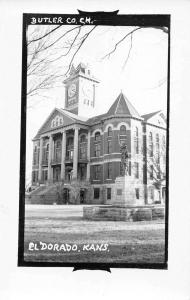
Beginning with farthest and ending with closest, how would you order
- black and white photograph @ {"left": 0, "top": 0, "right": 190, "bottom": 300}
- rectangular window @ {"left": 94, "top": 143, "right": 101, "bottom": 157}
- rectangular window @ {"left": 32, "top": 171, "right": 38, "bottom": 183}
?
→ rectangular window @ {"left": 94, "top": 143, "right": 101, "bottom": 157} < rectangular window @ {"left": 32, "top": 171, "right": 38, "bottom": 183} < black and white photograph @ {"left": 0, "top": 0, "right": 190, "bottom": 300}

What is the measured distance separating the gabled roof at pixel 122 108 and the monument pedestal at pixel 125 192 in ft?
2.89

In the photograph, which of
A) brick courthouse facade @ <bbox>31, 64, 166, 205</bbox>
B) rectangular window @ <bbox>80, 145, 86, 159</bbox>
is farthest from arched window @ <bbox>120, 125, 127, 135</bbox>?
rectangular window @ <bbox>80, 145, 86, 159</bbox>

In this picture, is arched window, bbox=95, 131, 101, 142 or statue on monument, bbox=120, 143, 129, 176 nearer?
statue on monument, bbox=120, 143, 129, 176

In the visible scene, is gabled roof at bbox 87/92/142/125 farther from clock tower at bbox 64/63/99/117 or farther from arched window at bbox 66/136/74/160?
arched window at bbox 66/136/74/160

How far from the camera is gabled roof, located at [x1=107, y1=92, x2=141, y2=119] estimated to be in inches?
222

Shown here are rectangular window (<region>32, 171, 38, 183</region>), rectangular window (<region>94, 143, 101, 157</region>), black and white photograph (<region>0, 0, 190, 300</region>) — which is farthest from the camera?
rectangular window (<region>94, 143, 101, 157</region>)

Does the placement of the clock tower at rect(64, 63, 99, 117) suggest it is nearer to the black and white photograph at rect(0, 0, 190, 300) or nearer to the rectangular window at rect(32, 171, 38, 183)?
the black and white photograph at rect(0, 0, 190, 300)

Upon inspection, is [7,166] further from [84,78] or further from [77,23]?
[77,23]

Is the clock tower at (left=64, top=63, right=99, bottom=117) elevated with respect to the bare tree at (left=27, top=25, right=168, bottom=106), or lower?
lower

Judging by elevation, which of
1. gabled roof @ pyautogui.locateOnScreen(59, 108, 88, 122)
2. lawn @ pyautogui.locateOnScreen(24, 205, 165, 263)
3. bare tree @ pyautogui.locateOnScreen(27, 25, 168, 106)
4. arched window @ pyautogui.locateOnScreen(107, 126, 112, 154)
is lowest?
lawn @ pyautogui.locateOnScreen(24, 205, 165, 263)

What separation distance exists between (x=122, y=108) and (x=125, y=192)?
3.81 feet

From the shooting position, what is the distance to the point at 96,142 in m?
5.73

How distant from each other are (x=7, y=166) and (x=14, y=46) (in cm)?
163

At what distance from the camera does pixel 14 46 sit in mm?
5586
